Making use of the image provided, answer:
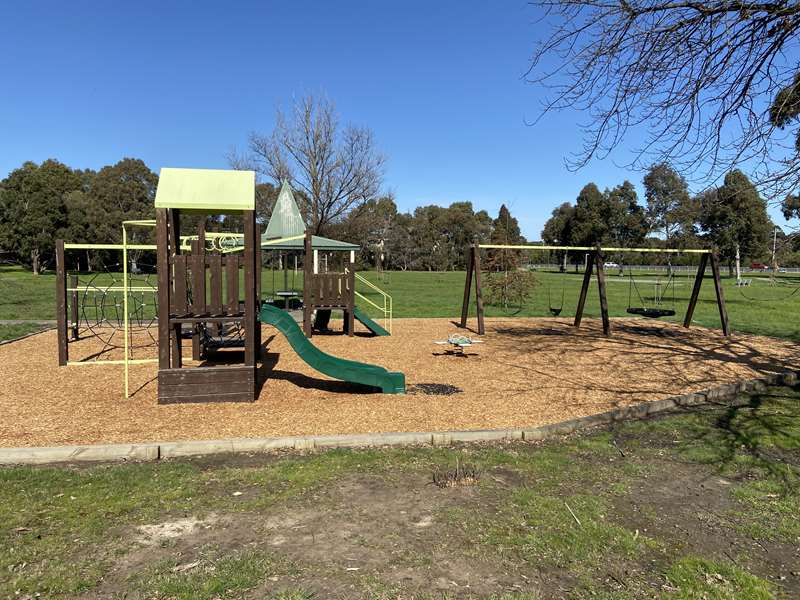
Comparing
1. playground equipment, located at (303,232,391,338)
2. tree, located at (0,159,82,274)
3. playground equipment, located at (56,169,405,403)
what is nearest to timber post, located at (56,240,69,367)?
playground equipment, located at (56,169,405,403)

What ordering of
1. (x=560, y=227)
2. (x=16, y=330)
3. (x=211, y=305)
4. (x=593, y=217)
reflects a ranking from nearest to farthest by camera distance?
(x=211, y=305) → (x=16, y=330) → (x=593, y=217) → (x=560, y=227)

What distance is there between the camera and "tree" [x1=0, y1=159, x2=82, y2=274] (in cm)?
4512

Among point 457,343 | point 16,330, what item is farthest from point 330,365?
point 16,330

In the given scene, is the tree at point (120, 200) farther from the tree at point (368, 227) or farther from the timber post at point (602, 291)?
the timber post at point (602, 291)

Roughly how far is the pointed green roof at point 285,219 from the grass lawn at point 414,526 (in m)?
17.6

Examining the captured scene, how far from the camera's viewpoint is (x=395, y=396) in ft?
22.5

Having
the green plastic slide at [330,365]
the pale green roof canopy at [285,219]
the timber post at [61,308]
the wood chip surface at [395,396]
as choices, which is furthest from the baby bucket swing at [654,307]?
the pale green roof canopy at [285,219]

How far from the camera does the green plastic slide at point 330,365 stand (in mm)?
6730

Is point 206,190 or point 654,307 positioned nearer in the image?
point 206,190

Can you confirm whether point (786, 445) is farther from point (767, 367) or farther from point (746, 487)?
point (767, 367)

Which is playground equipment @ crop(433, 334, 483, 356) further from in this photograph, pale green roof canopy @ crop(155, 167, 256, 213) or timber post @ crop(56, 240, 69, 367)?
timber post @ crop(56, 240, 69, 367)

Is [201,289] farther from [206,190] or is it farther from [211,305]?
[206,190]

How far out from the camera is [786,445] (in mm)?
4949

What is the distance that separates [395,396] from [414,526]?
3.52m
